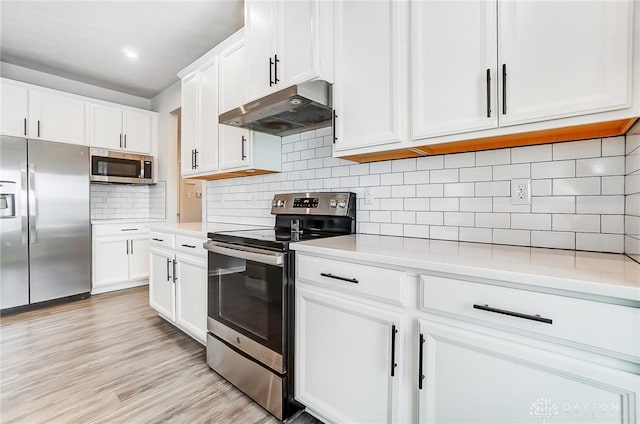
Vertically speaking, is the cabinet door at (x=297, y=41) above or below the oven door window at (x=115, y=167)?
above

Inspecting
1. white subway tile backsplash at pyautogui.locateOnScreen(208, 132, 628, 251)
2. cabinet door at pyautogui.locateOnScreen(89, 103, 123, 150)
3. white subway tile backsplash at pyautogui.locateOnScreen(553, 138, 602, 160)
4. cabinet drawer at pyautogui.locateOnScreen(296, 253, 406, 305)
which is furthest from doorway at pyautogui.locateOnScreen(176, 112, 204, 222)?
white subway tile backsplash at pyautogui.locateOnScreen(553, 138, 602, 160)

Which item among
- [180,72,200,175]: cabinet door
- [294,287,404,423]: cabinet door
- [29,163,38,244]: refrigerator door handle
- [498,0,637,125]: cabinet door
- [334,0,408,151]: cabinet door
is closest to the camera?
[498,0,637,125]: cabinet door

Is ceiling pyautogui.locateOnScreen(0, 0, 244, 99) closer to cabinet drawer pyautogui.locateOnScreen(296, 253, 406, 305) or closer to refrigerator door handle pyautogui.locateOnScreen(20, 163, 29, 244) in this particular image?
refrigerator door handle pyautogui.locateOnScreen(20, 163, 29, 244)

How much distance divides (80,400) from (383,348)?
176cm

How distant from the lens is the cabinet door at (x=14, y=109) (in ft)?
10.1

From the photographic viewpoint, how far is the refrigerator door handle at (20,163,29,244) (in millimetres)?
3092

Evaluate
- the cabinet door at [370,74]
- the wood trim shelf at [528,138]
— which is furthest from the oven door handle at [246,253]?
the wood trim shelf at [528,138]

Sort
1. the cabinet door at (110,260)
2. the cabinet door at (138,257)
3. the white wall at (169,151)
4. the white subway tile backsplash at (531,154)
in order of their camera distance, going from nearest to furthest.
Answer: the white subway tile backsplash at (531,154) < the cabinet door at (110,260) < the cabinet door at (138,257) < the white wall at (169,151)

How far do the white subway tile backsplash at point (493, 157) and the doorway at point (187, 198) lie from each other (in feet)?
12.1

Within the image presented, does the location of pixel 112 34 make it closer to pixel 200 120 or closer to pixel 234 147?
pixel 200 120

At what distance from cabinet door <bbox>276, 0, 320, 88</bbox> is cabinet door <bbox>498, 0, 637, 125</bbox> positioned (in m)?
0.94

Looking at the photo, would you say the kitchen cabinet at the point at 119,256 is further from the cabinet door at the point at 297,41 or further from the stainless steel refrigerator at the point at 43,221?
the cabinet door at the point at 297,41

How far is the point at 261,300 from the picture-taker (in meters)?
1.61

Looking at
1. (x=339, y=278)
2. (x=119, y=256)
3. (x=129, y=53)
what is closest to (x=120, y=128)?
(x=129, y=53)
